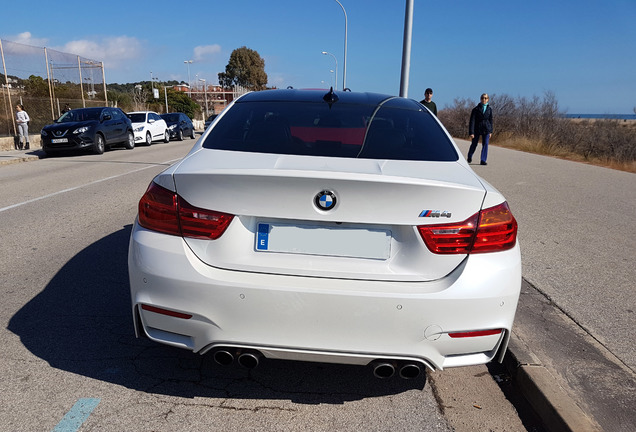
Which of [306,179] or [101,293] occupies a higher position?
[306,179]

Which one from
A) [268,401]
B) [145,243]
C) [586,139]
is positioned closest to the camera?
[145,243]

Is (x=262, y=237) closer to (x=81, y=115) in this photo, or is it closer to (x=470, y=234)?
(x=470, y=234)

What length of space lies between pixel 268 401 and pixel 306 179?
125cm

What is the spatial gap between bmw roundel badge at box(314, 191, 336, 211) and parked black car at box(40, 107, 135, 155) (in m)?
16.8

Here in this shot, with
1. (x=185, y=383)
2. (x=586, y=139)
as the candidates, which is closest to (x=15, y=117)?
(x=185, y=383)

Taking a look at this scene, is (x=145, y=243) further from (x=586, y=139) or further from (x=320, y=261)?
(x=586, y=139)

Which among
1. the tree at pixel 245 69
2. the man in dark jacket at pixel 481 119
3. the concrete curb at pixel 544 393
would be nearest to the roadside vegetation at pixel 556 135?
the man in dark jacket at pixel 481 119

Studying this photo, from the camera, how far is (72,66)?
75.9 ft

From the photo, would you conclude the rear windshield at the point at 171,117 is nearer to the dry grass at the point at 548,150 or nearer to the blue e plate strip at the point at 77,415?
the dry grass at the point at 548,150

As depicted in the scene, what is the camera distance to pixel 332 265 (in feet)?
7.40

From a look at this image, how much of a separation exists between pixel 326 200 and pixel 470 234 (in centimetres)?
68

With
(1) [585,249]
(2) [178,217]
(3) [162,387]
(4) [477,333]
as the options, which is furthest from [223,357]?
(1) [585,249]

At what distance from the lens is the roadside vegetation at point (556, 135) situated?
22203mm

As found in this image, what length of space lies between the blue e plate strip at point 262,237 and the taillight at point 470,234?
70 cm
